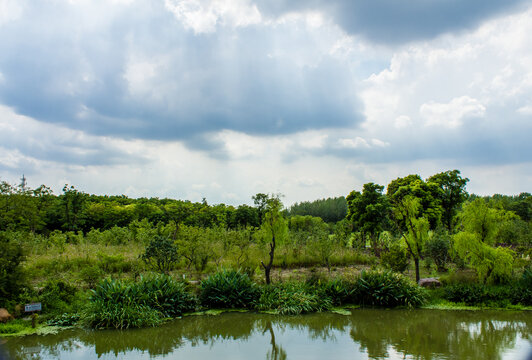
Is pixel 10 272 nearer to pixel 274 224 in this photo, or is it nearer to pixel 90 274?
pixel 90 274

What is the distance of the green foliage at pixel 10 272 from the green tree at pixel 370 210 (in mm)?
17188

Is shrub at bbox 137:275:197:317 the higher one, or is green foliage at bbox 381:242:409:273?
green foliage at bbox 381:242:409:273

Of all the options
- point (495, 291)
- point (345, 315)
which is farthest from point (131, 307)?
point (495, 291)

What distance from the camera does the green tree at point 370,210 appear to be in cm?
2131

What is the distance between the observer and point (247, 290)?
1118 cm

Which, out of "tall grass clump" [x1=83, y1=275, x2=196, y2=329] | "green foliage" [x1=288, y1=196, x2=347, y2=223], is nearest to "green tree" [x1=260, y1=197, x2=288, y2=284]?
"tall grass clump" [x1=83, y1=275, x2=196, y2=329]

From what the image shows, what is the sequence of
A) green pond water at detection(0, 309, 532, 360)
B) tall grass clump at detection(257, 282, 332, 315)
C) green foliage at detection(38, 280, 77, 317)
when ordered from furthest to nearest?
tall grass clump at detection(257, 282, 332, 315)
green foliage at detection(38, 280, 77, 317)
green pond water at detection(0, 309, 532, 360)

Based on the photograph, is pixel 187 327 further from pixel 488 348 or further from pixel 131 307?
pixel 488 348

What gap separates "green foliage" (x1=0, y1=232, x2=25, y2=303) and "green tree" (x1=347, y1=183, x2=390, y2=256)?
17.2 m

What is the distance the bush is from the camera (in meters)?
11.0

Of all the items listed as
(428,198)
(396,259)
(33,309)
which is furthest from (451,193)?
(33,309)

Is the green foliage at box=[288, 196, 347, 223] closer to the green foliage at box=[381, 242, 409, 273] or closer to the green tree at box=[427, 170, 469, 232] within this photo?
the green tree at box=[427, 170, 469, 232]

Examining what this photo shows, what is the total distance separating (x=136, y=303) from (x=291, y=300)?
4.45m

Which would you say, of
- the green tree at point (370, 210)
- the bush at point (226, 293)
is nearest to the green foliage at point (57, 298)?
the bush at point (226, 293)
